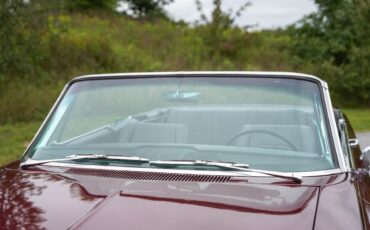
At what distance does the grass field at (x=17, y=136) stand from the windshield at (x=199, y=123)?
451 centimetres

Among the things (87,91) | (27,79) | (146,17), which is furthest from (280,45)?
(87,91)

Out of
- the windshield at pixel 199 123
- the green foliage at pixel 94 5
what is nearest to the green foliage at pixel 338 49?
the green foliage at pixel 94 5

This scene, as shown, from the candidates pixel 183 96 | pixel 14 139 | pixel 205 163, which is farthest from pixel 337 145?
pixel 14 139

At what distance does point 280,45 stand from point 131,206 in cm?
1963

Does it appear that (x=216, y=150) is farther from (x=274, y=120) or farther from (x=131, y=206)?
(x=131, y=206)

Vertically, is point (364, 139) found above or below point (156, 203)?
below

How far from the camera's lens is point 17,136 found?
30.8 feet

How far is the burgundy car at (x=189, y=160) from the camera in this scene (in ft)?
6.12

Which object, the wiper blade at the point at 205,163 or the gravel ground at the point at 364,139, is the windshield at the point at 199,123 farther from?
the gravel ground at the point at 364,139

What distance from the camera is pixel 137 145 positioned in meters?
2.80

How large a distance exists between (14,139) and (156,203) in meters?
7.78

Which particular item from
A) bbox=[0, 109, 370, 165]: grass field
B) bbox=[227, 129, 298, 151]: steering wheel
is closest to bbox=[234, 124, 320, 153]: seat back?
bbox=[227, 129, 298, 151]: steering wheel

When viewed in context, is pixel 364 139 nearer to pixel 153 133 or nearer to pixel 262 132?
pixel 262 132

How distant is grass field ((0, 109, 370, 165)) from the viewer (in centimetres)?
777
